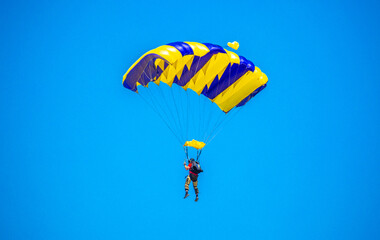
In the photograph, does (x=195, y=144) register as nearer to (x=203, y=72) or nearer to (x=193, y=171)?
(x=193, y=171)

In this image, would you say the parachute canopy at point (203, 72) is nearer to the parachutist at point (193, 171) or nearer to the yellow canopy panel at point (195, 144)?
the yellow canopy panel at point (195, 144)

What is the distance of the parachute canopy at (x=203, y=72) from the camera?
18.0 meters

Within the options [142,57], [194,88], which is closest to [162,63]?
[142,57]

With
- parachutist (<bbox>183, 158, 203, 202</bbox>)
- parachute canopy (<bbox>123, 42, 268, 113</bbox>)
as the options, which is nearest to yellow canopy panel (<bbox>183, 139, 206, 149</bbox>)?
parachutist (<bbox>183, 158, 203, 202</bbox>)

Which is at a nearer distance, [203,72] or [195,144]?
[195,144]

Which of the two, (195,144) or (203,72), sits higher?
(203,72)

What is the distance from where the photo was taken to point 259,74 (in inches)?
812

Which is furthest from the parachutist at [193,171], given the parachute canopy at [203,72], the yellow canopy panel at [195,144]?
the parachute canopy at [203,72]

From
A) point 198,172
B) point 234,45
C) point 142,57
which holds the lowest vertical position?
point 198,172

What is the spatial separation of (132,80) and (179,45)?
254 cm

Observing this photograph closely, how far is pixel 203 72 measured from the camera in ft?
66.4

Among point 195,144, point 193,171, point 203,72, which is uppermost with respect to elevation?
point 203,72

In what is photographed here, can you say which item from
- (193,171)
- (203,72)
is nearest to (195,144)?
(193,171)

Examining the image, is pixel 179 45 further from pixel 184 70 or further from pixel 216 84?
pixel 216 84
